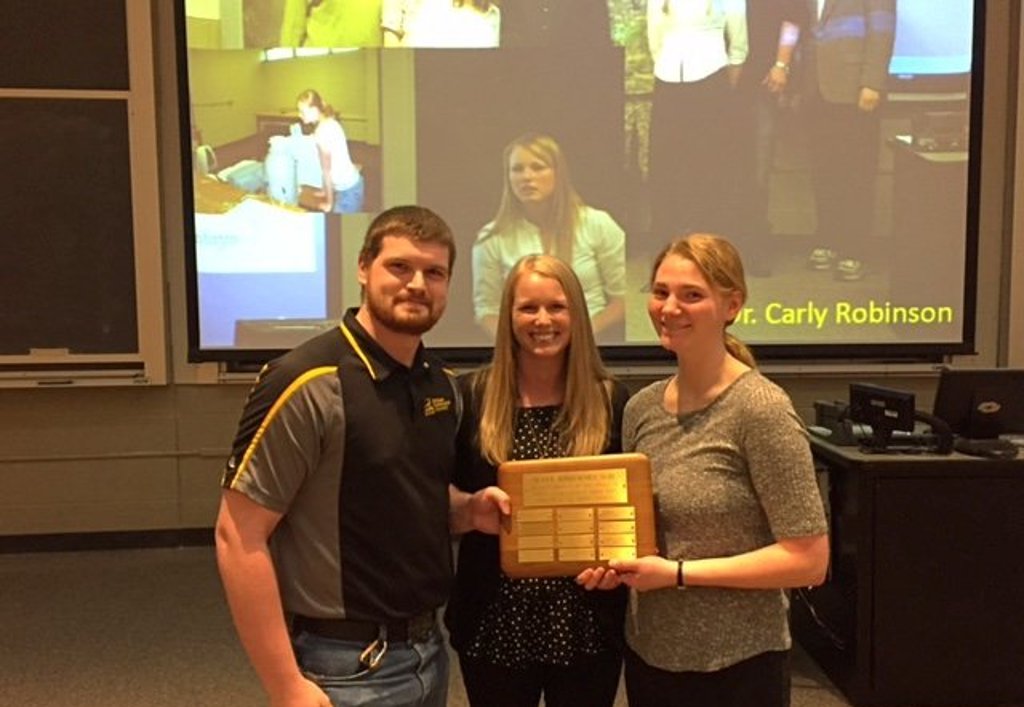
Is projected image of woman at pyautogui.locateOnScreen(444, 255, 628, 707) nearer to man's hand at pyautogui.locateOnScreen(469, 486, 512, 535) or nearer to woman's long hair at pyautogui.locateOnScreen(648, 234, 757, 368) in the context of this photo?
man's hand at pyautogui.locateOnScreen(469, 486, 512, 535)

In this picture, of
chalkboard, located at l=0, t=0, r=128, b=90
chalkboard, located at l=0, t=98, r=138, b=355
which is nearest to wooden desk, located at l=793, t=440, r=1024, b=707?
chalkboard, located at l=0, t=98, r=138, b=355

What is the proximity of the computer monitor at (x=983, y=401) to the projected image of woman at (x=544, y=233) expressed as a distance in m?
1.88

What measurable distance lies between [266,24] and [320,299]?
4.54 ft

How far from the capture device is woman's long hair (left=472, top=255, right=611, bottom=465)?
1.84 metres

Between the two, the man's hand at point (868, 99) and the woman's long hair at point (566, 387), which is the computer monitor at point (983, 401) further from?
the man's hand at point (868, 99)

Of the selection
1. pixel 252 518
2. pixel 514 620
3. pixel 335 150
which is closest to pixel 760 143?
pixel 335 150

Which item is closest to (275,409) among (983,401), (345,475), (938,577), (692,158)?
(345,475)

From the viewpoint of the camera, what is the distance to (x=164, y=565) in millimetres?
4512

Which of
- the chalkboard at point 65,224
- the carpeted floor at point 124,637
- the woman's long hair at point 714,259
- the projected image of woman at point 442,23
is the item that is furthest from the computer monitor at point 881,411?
the chalkboard at point 65,224

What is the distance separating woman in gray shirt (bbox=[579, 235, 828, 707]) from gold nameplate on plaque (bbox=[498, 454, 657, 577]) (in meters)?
0.04

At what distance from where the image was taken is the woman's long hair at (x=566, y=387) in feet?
6.05

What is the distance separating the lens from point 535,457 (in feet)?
6.08

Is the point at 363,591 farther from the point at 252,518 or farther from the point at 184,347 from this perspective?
the point at 184,347

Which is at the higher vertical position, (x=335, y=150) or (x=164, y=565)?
(x=335, y=150)
